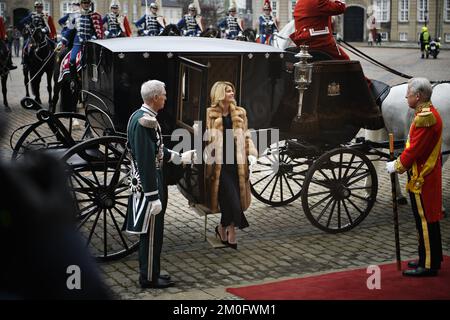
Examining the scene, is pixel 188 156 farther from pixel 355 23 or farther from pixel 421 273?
pixel 355 23

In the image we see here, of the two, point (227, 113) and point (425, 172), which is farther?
point (227, 113)

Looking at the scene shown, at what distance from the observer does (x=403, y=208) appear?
8266mm

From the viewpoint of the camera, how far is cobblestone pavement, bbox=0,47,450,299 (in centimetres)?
574

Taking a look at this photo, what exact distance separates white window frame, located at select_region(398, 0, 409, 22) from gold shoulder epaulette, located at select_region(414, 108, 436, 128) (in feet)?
189

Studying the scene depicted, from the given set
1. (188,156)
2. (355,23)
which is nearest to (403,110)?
(188,156)

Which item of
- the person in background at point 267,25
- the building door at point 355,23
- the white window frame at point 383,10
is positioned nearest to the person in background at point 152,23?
the person in background at point 267,25

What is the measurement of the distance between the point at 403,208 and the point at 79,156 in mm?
3830

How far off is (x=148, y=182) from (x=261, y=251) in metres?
1.78

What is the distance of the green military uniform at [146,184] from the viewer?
5.26 meters

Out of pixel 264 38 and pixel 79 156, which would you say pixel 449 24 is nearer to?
pixel 264 38

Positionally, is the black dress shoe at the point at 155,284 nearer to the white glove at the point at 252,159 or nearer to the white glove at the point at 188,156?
the white glove at the point at 188,156

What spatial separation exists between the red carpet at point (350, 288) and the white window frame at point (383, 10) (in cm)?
5931

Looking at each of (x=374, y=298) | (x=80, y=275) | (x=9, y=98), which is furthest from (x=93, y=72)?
(x=9, y=98)

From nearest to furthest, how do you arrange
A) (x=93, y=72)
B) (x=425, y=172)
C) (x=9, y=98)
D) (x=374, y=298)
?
1. (x=374, y=298)
2. (x=425, y=172)
3. (x=93, y=72)
4. (x=9, y=98)
